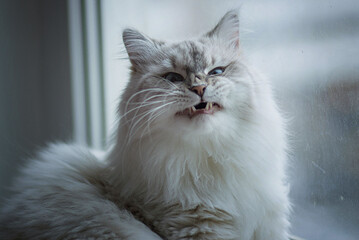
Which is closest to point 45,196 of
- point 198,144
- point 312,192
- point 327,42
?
point 198,144

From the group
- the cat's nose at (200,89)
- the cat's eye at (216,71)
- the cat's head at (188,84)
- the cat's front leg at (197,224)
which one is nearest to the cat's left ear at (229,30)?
the cat's head at (188,84)

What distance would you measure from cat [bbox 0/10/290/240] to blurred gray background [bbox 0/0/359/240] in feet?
0.35

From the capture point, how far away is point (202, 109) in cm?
99

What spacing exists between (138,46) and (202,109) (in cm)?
42

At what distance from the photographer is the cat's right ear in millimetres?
1226

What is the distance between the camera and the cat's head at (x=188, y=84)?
3.23 ft

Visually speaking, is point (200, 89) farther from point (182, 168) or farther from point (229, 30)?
point (229, 30)

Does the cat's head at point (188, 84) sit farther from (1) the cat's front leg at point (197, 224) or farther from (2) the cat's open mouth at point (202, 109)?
(1) the cat's front leg at point (197, 224)

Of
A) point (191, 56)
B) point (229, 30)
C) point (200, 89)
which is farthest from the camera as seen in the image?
point (229, 30)

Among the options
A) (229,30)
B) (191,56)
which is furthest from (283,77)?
(191,56)

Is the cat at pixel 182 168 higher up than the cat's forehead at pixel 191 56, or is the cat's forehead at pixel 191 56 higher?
the cat's forehead at pixel 191 56

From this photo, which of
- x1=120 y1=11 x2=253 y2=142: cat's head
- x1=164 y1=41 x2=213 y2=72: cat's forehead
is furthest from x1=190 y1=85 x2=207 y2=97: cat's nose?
x1=164 y1=41 x2=213 y2=72: cat's forehead

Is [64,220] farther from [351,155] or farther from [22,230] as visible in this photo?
[351,155]

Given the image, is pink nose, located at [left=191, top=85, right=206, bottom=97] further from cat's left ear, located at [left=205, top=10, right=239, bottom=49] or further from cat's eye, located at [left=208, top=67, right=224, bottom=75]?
cat's left ear, located at [left=205, top=10, right=239, bottom=49]
